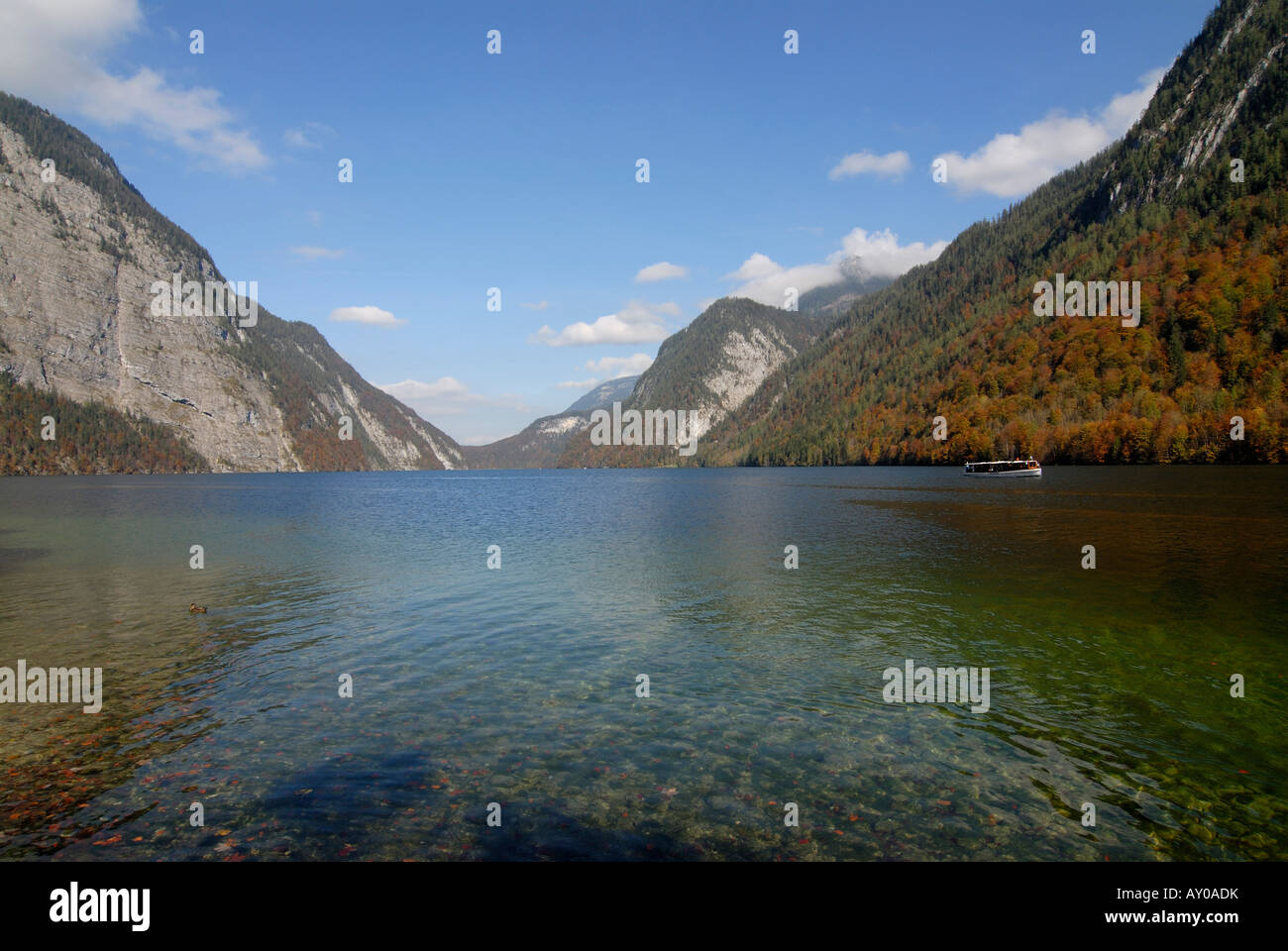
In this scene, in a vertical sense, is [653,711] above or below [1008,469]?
below

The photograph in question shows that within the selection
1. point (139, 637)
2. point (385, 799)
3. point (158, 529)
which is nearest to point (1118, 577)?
point (385, 799)

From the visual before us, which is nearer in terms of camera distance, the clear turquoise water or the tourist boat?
the clear turquoise water

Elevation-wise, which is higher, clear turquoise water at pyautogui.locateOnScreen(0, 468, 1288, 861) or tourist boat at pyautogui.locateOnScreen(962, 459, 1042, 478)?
tourist boat at pyautogui.locateOnScreen(962, 459, 1042, 478)

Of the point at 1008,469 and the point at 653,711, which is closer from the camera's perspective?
the point at 653,711
